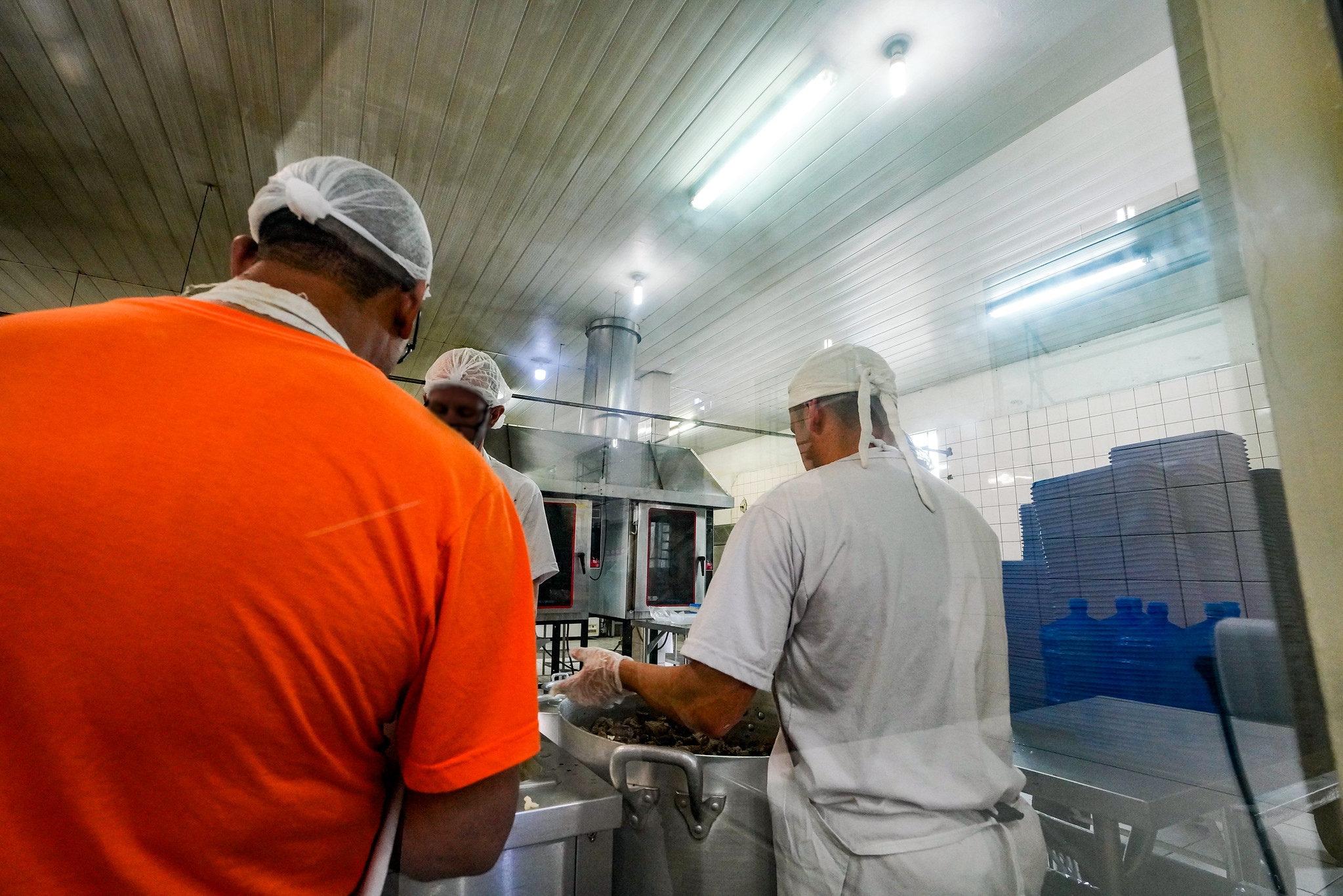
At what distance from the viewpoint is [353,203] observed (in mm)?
584

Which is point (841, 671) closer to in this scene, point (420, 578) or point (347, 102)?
point (420, 578)

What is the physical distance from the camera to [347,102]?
190 cm

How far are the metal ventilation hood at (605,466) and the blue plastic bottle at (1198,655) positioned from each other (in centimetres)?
287

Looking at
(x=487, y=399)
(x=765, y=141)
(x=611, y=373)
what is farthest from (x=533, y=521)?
(x=611, y=373)

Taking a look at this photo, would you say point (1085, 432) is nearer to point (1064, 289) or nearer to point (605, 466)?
point (1064, 289)

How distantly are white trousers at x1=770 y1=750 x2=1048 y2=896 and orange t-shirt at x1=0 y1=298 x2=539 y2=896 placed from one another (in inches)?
21.7

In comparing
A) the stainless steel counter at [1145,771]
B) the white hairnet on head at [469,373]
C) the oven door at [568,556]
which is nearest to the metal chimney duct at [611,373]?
the oven door at [568,556]

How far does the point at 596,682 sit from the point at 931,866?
599 millimetres

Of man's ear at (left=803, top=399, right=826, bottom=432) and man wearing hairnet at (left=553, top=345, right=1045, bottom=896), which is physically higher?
man's ear at (left=803, top=399, right=826, bottom=432)

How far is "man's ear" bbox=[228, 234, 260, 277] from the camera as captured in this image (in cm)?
56

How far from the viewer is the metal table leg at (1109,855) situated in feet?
2.25

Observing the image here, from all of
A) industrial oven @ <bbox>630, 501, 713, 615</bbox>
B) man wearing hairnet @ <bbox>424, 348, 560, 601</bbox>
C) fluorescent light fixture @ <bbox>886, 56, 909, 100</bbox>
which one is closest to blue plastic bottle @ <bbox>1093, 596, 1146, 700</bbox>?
fluorescent light fixture @ <bbox>886, 56, 909, 100</bbox>

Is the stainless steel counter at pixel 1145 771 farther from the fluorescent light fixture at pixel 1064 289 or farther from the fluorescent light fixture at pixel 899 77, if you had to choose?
the fluorescent light fixture at pixel 899 77

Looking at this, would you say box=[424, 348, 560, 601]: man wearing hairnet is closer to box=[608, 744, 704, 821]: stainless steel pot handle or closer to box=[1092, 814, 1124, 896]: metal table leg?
box=[608, 744, 704, 821]: stainless steel pot handle
